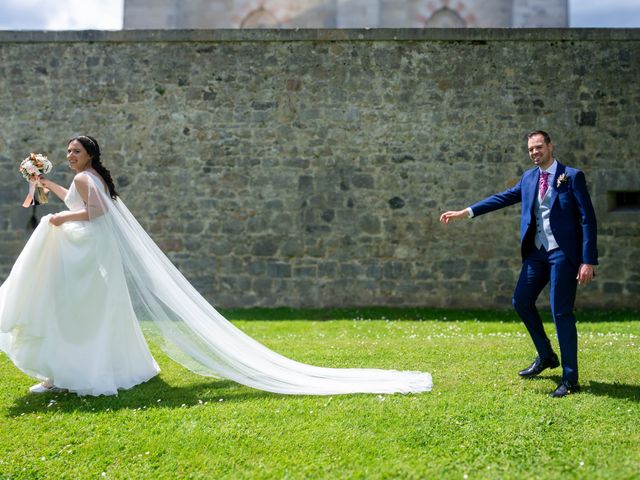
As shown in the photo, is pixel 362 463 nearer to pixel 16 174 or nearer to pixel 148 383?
pixel 148 383

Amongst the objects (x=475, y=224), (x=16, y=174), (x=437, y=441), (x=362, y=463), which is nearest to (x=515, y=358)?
(x=437, y=441)

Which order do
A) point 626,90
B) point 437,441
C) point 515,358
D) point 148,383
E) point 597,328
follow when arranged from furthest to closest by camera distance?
point 626,90
point 597,328
point 515,358
point 148,383
point 437,441

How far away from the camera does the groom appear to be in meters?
4.52

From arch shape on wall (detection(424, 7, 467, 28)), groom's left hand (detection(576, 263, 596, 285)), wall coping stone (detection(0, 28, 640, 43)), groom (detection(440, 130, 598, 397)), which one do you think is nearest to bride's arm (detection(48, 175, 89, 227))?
groom (detection(440, 130, 598, 397))

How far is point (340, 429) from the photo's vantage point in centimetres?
393

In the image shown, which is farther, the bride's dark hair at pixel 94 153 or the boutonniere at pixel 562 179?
the bride's dark hair at pixel 94 153

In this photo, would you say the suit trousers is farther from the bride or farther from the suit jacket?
the bride

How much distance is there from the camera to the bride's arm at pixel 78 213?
4871mm

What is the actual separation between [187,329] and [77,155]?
1.62 meters

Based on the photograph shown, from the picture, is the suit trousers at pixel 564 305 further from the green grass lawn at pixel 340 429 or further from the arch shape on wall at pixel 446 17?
the arch shape on wall at pixel 446 17

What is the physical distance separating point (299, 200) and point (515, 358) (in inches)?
199

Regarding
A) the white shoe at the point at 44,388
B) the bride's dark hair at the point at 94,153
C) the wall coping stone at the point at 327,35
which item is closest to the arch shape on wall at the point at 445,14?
the wall coping stone at the point at 327,35

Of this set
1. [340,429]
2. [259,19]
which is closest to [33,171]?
[340,429]

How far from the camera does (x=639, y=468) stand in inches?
130
